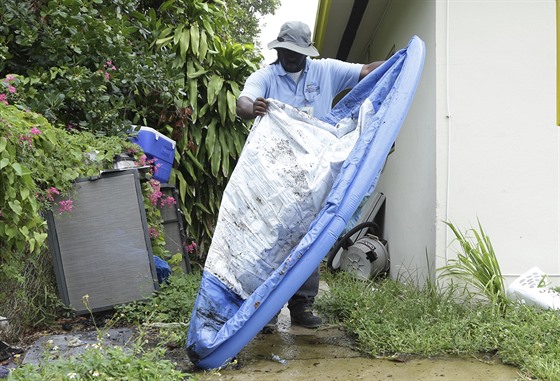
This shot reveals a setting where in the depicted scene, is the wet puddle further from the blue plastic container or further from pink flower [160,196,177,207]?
the blue plastic container

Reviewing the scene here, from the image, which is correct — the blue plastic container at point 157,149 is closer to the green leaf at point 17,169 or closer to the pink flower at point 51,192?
the pink flower at point 51,192

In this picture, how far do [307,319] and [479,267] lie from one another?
115 cm

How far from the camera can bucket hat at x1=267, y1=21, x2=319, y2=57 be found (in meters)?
3.40

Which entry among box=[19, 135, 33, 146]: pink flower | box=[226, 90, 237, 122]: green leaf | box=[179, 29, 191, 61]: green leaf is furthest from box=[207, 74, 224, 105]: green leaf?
box=[19, 135, 33, 146]: pink flower

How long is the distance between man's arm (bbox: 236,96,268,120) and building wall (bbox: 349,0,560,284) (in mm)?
1423

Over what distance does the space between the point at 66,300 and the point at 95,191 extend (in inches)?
25.6

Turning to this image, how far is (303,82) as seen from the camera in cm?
355

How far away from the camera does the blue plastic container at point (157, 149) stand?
424 cm

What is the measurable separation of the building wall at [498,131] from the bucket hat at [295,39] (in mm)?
1095

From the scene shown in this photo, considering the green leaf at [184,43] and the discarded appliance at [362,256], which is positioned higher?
the green leaf at [184,43]

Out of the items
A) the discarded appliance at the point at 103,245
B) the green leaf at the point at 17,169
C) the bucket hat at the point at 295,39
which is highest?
the bucket hat at the point at 295,39

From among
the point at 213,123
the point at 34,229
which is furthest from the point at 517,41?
the point at 34,229

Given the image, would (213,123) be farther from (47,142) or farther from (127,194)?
(47,142)

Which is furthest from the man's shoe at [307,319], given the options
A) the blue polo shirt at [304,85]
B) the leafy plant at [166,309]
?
the blue polo shirt at [304,85]
